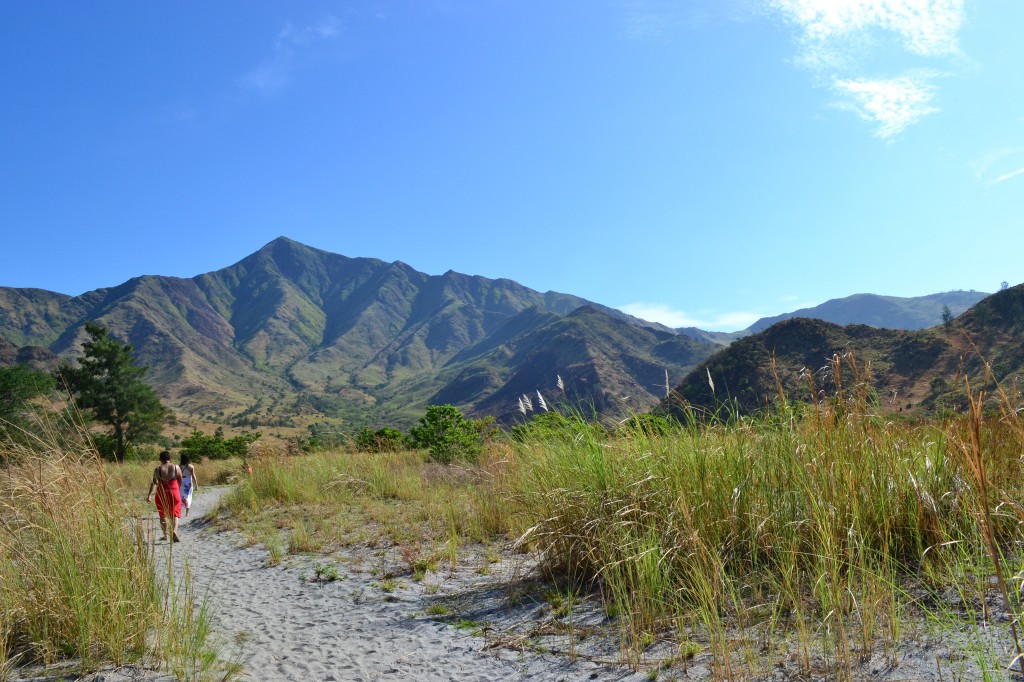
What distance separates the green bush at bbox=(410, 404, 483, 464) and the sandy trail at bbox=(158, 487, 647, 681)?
10.1 m

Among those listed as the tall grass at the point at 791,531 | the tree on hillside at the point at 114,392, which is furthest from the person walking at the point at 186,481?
the tree on hillside at the point at 114,392

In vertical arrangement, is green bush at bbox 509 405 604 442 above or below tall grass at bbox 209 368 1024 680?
above

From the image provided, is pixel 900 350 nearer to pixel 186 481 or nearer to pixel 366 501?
pixel 366 501

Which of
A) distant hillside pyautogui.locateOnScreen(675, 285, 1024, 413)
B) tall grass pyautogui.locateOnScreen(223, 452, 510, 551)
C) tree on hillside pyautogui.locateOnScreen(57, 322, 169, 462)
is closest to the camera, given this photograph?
tall grass pyautogui.locateOnScreen(223, 452, 510, 551)

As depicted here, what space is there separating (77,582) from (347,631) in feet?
7.16

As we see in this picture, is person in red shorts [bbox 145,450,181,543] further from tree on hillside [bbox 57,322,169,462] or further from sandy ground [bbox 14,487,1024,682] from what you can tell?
tree on hillside [bbox 57,322,169,462]

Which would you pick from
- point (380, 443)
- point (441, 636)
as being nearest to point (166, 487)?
point (441, 636)

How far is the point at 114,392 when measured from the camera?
36188 mm

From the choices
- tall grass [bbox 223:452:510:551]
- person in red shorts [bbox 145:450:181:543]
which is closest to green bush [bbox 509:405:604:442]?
tall grass [bbox 223:452:510:551]

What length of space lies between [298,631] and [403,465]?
9.30 metres

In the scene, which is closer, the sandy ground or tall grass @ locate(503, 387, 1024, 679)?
the sandy ground

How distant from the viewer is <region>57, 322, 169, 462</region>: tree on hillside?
3538 cm

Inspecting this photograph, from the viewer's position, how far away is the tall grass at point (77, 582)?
418 cm

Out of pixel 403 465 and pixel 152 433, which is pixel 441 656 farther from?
pixel 152 433
